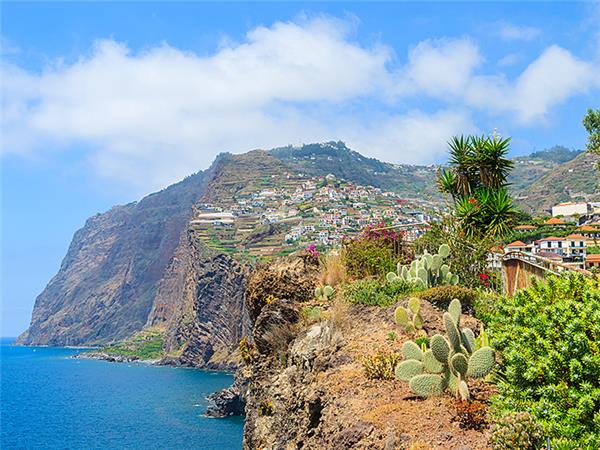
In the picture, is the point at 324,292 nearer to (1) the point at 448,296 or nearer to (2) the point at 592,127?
(1) the point at 448,296

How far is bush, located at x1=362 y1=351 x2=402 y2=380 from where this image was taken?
7.61 metres

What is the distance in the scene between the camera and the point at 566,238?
41812mm

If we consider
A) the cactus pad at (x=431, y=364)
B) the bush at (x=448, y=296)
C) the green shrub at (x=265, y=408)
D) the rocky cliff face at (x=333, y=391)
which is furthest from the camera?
the green shrub at (x=265, y=408)

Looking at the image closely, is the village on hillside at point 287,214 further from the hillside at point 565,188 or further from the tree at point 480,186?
the tree at point 480,186

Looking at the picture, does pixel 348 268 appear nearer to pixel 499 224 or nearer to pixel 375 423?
pixel 499 224

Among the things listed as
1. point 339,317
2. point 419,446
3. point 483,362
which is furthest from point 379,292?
point 419,446

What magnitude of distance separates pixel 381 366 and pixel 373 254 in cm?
550

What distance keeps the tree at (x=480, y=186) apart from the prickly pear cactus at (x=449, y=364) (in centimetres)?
668

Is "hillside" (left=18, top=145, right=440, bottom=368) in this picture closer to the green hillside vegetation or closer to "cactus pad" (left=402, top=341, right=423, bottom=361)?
the green hillside vegetation

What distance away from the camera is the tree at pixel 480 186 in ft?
44.6

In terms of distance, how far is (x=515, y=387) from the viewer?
5.49 metres

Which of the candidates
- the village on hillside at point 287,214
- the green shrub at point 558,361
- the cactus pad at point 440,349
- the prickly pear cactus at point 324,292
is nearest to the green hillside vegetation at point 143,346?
the village on hillside at point 287,214

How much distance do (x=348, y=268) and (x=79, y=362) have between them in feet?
414

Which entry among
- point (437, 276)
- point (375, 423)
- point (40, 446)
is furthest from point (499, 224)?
point (40, 446)
